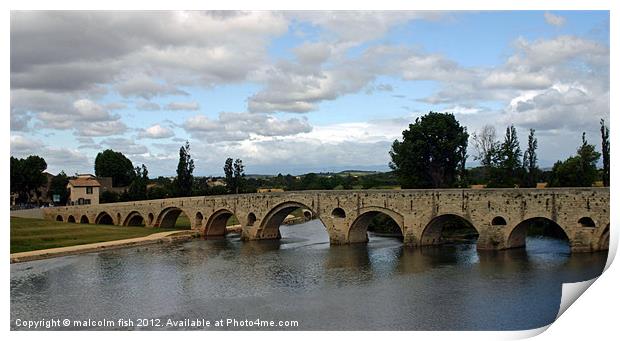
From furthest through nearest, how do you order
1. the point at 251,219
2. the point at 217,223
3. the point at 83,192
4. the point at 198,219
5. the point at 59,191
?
the point at 59,191
the point at 83,192
the point at 198,219
the point at 217,223
the point at 251,219

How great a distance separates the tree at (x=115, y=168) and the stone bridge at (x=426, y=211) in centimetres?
4432

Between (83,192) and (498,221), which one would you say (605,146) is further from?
(83,192)

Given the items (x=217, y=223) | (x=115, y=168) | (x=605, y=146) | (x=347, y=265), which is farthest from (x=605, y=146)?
(x=115, y=168)

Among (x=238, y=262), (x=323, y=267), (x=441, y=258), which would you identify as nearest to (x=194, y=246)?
(x=238, y=262)

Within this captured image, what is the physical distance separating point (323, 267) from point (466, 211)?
31.1ft

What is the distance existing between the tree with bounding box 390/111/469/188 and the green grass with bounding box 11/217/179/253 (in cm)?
2352

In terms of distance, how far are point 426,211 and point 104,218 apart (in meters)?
43.9

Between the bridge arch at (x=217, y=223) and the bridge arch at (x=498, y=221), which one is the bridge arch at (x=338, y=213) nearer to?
the bridge arch at (x=498, y=221)

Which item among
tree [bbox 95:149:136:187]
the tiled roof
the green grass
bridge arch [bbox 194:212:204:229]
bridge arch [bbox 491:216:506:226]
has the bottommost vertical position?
the green grass

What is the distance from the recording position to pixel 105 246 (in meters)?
46.8

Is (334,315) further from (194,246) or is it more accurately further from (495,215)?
(194,246)

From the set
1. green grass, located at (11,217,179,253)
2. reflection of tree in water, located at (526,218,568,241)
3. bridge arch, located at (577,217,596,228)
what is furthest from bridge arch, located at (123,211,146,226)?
bridge arch, located at (577,217,596,228)

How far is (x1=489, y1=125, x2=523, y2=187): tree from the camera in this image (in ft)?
169

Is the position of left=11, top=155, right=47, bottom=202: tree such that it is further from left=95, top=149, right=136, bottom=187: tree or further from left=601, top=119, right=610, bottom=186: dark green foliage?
left=601, top=119, right=610, bottom=186: dark green foliage
